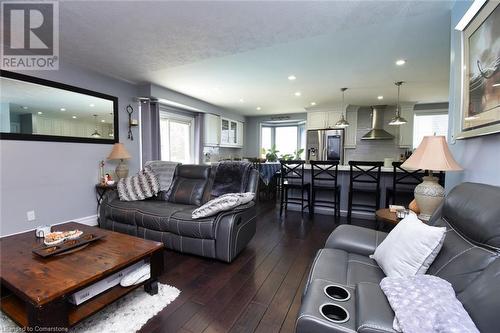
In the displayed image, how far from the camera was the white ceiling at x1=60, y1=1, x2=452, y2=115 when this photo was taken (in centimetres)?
198

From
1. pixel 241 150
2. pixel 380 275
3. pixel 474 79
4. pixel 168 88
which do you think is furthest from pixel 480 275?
pixel 241 150

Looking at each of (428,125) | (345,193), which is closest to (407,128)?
(428,125)

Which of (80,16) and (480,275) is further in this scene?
(80,16)

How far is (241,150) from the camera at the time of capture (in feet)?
26.2

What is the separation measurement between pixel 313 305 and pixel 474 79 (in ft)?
5.64

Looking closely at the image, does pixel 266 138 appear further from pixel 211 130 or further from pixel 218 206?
pixel 218 206

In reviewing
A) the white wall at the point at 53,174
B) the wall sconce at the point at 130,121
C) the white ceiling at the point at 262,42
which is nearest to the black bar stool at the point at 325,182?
the white ceiling at the point at 262,42

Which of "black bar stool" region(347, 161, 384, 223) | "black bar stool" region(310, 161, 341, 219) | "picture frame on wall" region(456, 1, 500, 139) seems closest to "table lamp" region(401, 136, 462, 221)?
"picture frame on wall" region(456, 1, 500, 139)

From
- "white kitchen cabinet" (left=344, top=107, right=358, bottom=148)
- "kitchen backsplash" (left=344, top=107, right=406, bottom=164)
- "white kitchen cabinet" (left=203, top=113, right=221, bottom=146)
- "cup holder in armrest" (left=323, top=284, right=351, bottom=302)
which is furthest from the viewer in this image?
"white kitchen cabinet" (left=344, top=107, right=358, bottom=148)

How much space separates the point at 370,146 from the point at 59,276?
6.73 m

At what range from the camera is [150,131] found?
433cm

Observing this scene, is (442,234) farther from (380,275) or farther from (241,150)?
(241,150)

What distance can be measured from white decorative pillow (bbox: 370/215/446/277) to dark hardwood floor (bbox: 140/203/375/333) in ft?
2.41

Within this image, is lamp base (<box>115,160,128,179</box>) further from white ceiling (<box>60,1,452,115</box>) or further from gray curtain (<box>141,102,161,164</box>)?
white ceiling (<box>60,1,452,115</box>)
